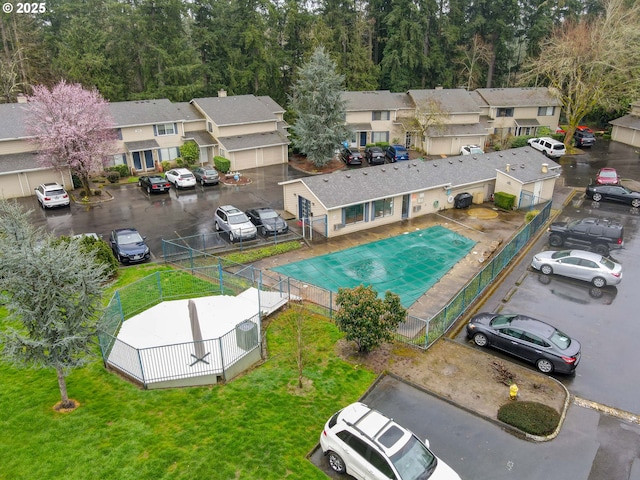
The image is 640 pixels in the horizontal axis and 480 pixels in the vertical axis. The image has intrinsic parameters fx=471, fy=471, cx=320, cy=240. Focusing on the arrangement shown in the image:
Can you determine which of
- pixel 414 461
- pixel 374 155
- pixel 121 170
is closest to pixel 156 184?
pixel 121 170

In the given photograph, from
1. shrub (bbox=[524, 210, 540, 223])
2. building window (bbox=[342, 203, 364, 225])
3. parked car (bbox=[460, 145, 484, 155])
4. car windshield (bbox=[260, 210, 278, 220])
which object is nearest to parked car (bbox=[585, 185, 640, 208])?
shrub (bbox=[524, 210, 540, 223])

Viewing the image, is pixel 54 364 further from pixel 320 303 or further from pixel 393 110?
pixel 393 110

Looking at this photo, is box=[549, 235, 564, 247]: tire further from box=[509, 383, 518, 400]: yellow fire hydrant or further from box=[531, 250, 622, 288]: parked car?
box=[509, 383, 518, 400]: yellow fire hydrant

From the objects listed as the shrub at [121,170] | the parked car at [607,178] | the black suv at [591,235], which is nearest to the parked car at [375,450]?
the black suv at [591,235]

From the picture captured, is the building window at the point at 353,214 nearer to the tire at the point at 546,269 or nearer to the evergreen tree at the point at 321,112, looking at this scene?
the tire at the point at 546,269

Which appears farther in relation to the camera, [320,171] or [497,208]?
[320,171]

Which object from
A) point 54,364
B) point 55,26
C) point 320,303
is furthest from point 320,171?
point 55,26
